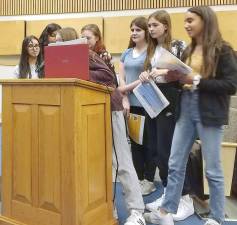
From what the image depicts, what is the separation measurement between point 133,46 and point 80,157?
135cm

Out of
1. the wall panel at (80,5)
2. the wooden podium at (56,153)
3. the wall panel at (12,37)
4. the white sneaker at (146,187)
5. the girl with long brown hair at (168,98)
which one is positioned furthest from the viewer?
the wall panel at (12,37)

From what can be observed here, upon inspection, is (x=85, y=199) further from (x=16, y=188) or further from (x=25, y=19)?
(x=25, y=19)

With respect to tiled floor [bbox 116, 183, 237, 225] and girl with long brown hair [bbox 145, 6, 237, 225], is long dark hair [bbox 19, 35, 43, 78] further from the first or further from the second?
girl with long brown hair [bbox 145, 6, 237, 225]

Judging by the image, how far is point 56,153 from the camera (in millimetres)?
1749

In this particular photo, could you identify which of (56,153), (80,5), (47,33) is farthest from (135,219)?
(80,5)

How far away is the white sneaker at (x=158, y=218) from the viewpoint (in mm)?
2106

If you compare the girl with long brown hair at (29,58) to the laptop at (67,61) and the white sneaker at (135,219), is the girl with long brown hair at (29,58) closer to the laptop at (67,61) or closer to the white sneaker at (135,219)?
the laptop at (67,61)

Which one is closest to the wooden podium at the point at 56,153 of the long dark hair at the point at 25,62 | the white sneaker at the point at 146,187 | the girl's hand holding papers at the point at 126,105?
the girl's hand holding papers at the point at 126,105

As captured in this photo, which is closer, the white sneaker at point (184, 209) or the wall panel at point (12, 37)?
the white sneaker at point (184, 209)

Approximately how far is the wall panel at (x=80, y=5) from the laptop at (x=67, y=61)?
2.75 m

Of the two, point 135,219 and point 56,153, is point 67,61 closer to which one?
point 56,153

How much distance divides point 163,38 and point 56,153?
47.2 inches

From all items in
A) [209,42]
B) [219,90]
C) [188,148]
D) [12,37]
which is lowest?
[188,148]

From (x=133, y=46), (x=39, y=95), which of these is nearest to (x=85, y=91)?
(x=39, y=95)
